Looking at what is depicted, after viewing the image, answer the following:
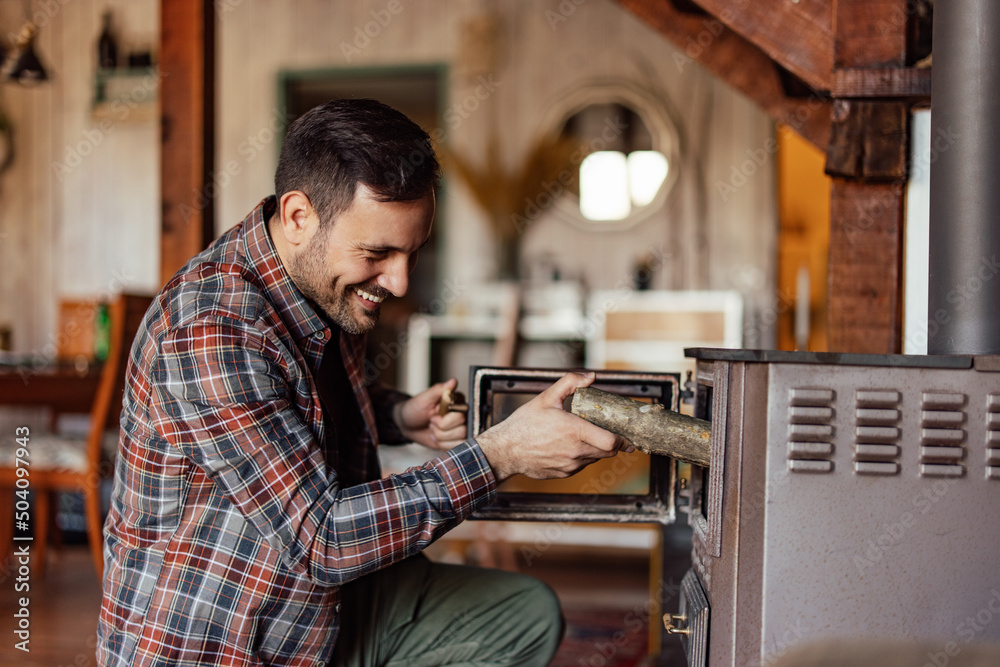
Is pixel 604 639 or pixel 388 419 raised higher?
pixel 388 419

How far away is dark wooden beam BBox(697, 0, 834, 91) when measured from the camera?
6.02 ft

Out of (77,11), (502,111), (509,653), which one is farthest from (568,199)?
(509,653)

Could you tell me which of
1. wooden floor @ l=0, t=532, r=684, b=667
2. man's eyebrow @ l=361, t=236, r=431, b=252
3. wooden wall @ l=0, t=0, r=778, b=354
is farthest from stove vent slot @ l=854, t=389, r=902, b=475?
wooden wall @ l=0, t=0, r=778, b=354

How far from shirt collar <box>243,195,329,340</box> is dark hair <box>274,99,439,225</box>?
10 centimetres

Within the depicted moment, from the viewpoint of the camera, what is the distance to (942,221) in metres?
1.43

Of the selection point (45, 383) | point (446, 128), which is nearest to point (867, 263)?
point (45, 383)

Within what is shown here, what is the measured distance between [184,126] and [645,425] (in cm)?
222

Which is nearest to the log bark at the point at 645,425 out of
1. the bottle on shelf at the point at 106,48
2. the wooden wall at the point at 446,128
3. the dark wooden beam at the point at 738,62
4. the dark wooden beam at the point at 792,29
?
the dark wooden beam at the point at 792,29

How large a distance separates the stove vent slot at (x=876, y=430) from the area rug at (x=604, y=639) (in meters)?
1.58

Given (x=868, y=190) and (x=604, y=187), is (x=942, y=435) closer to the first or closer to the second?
(x=868, y=190)

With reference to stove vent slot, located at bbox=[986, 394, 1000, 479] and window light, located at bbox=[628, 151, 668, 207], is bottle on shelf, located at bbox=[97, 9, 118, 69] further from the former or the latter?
stove vent slot, located at bbox=[986, 394, 1000, 479]

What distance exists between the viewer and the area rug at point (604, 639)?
8.48 feet

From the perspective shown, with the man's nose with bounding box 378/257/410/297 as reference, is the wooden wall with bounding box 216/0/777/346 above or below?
above

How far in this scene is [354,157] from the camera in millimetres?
1354
